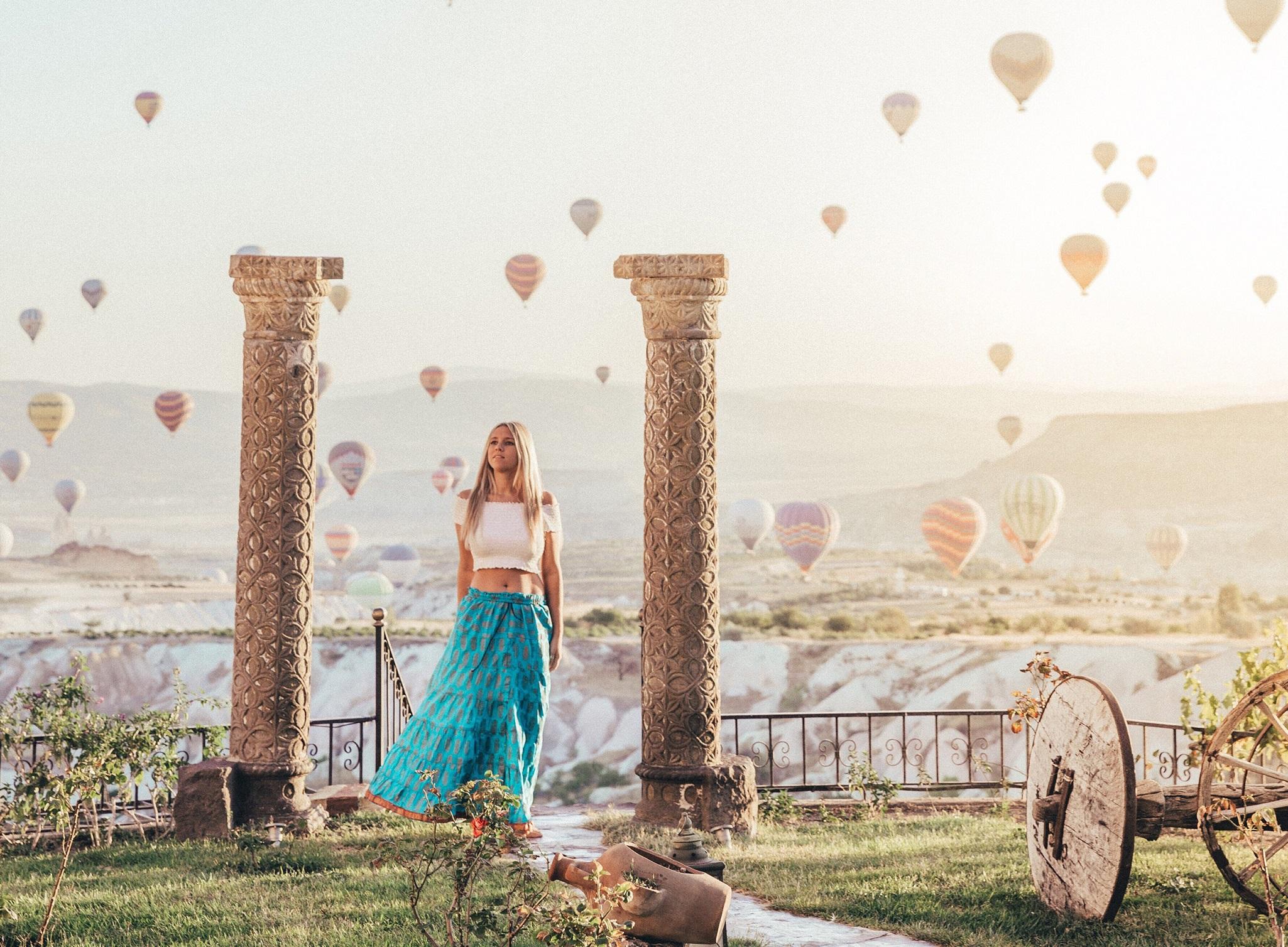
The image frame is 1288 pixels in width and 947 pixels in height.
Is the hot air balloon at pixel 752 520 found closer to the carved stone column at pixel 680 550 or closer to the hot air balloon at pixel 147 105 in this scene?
the hot air balloon at pixel 147 105

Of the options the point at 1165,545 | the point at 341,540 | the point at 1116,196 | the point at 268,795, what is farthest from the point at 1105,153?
the point at 268,795

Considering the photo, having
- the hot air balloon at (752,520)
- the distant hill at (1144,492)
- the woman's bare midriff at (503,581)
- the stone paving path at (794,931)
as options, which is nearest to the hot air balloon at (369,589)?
the hot air balloon at (752,520)

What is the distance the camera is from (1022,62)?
28.2m

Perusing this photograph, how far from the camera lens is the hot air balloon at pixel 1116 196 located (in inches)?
1528

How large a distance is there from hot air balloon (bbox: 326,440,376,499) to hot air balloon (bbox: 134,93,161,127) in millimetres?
10051

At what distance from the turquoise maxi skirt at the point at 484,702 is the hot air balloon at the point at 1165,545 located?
40.0 meters

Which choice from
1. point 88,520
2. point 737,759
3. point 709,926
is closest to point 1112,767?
Result: point 709,926

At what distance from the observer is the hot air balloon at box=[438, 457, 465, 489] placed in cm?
4503

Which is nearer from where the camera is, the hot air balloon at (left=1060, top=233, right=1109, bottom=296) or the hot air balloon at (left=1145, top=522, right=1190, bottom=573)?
the hot air balloon at (left=1060, top=233, right=1109, bottom=296)

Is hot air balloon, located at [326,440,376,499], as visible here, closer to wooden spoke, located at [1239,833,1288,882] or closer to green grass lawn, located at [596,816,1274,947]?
green grass lawn, located at [596,816,1274,947]

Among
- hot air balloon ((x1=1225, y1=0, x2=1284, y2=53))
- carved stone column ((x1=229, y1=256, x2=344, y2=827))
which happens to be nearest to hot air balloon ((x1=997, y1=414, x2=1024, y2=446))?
hot air balloon ((x1=1225, y1=0, x2=1284, y2=53))

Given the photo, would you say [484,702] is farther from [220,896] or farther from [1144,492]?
[1144,492]

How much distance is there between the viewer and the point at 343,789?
333 inches

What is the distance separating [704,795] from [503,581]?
2.17 metres
